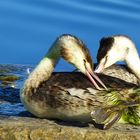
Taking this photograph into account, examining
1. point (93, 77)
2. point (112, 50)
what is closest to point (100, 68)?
point (112, 50)

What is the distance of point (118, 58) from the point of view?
38.0ft

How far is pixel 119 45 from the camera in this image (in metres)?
11.5

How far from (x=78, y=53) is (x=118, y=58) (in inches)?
67.6

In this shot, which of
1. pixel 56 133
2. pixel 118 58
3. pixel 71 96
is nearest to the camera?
pixel 56 133

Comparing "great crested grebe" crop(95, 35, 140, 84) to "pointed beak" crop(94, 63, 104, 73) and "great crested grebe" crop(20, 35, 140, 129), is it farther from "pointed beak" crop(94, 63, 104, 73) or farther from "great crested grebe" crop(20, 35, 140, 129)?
"great crested grebe" crop(20, 35, 140, 129)

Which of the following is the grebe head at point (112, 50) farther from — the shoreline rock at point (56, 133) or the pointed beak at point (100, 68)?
the shoreline rock at point (56, 133)

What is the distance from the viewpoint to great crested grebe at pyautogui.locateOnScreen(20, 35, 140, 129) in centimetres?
932

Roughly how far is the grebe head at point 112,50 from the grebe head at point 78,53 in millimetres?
1086

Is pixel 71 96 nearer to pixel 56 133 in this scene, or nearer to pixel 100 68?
pixel 56 133

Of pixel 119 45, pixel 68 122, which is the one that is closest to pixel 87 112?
pixel 68 122

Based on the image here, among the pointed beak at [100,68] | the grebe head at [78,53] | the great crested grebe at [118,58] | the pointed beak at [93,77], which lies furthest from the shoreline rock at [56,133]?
the great crested grebe at [118,58]

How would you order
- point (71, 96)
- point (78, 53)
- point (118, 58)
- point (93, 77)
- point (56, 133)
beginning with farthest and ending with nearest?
point (118, 58) → point (78, 53) → point (93, 77) → point (71, 96) → point (56, 133)

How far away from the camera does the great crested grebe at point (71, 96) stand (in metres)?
9.32

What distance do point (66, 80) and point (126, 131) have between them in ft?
3.51
